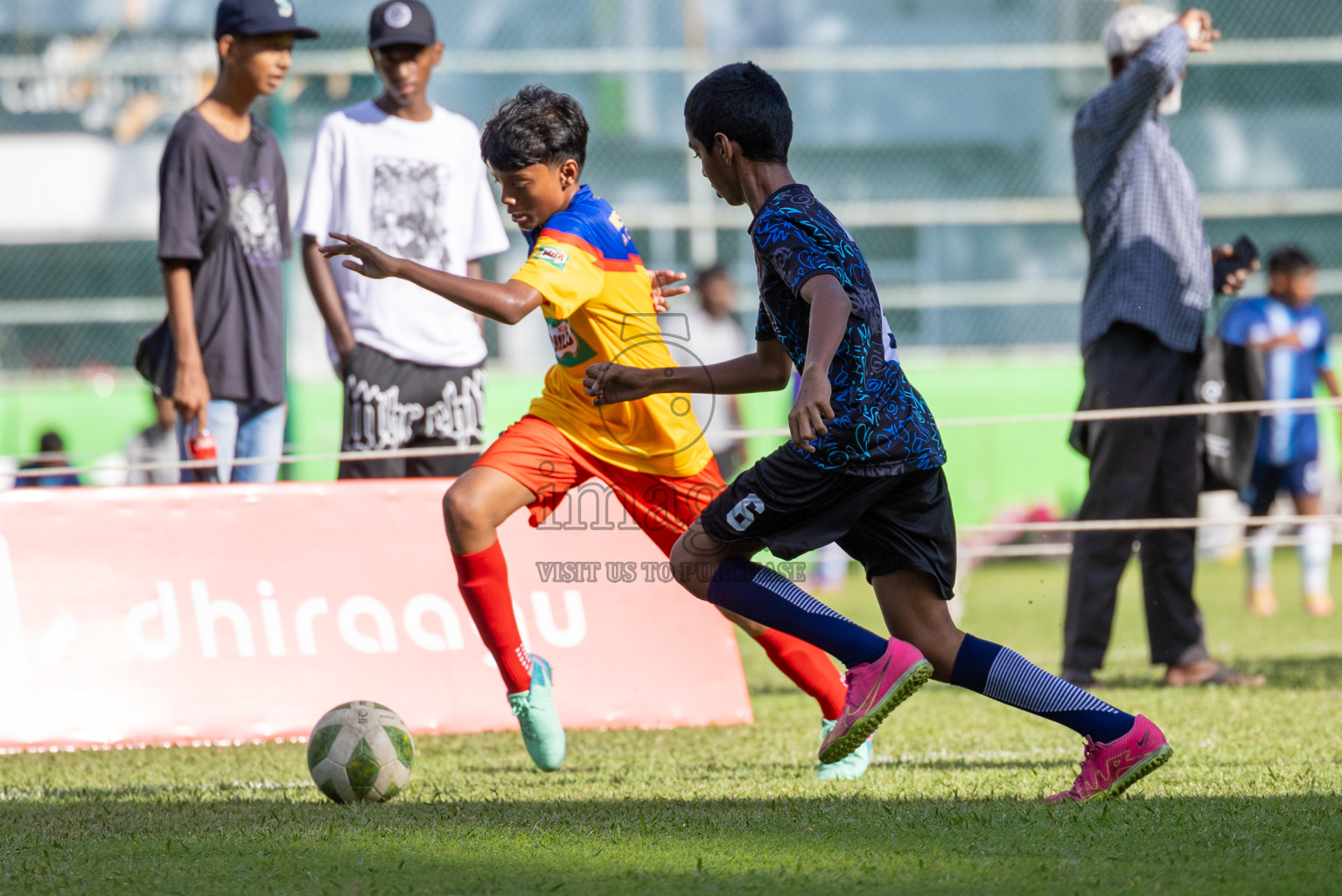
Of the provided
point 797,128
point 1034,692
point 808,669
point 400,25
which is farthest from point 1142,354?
point 797,128

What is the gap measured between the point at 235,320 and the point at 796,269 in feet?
10.0

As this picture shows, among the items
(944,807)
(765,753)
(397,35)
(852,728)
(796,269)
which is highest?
(397,35)

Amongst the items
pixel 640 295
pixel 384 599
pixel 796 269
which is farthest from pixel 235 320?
pixel 796 269

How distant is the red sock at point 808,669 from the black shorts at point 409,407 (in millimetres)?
1694

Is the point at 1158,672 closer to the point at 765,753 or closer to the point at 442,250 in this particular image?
the point at 765,753

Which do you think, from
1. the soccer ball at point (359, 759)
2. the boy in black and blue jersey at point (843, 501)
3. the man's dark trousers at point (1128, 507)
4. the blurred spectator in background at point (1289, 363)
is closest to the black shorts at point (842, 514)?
the boy in black and blue jersey at point (843, 501)

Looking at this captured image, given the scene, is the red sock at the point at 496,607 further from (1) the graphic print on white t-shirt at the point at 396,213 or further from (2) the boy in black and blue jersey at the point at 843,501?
→ (1) the graphic print on white t-shirt at the point at 396,213

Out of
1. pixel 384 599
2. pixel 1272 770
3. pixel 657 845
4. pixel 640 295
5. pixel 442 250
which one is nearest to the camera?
pixel 657 845

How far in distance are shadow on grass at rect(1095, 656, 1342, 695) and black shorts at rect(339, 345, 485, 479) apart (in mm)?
2721

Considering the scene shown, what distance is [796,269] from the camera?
12.0 feet

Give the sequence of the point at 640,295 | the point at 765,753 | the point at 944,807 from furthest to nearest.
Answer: the point at 765,753 < the point at 640,295 < the point at 944,807

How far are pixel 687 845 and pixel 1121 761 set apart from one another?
1106mm

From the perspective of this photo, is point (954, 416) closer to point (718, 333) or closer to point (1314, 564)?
point (1314, 564)

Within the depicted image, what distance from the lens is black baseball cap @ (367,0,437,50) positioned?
6016 mm
